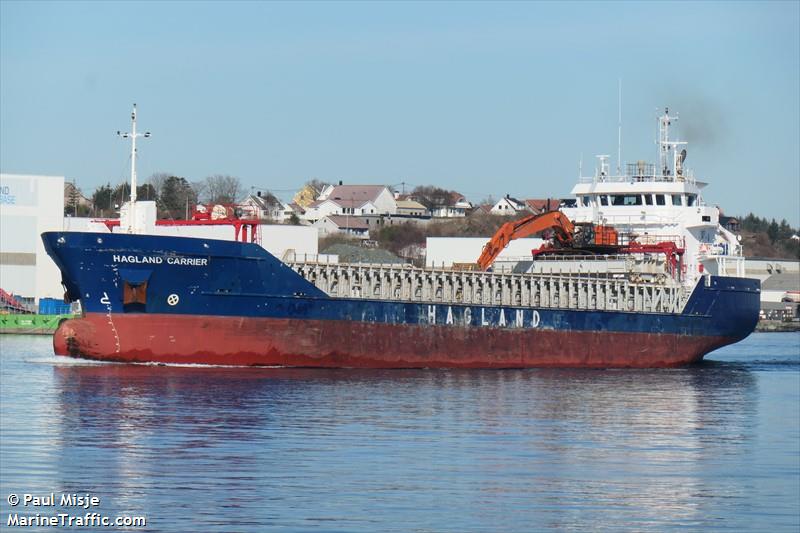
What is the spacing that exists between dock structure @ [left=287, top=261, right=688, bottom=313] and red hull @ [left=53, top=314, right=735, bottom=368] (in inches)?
41.1

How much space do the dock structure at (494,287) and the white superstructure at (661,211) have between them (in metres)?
2.32

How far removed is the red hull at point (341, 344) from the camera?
3444 cm

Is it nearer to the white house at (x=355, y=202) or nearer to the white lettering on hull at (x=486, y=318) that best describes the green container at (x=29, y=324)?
the white lettering on hull at (x=486, y=318)

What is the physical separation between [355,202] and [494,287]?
91.0 m

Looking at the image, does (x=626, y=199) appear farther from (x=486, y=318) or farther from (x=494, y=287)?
(x=486, y=318)

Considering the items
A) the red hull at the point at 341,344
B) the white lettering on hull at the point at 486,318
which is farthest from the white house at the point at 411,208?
the white lettering on hull at the point at 486,318

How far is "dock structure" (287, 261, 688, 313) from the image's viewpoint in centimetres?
3834

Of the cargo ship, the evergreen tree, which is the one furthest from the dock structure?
the evergreen tree

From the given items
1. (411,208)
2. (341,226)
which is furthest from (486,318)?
(411,208)

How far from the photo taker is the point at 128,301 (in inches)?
1346

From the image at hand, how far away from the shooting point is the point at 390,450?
22281 mm

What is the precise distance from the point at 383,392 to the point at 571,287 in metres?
14.1

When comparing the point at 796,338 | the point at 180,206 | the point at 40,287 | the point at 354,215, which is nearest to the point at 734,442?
the point at 40,287

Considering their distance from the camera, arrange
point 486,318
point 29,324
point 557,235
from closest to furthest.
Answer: point 486,318 → point 557,235 → point 29,324
